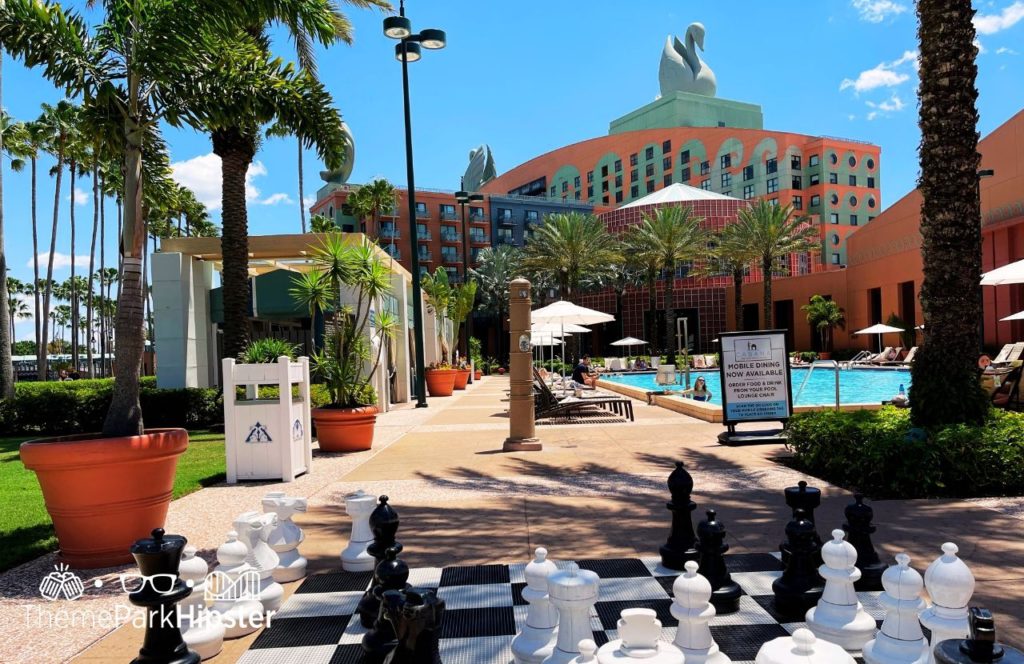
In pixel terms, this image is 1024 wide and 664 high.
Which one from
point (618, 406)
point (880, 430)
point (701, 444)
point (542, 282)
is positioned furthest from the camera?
point (542, 282)

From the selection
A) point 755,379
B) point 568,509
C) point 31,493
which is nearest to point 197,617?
point 568,509

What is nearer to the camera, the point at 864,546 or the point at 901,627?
the point at 901,627

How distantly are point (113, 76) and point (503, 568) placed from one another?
5.42 m

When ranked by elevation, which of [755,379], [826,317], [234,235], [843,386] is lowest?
[843,386]

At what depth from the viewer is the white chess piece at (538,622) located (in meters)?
2.57

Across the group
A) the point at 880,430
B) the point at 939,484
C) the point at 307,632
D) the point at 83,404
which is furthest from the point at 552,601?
the point at 83,404

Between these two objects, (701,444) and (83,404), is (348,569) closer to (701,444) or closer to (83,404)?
(701,444)

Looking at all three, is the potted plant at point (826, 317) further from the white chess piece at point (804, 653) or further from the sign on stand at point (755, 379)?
the white chess piece at point (804, 653)

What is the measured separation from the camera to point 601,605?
3.35 metres

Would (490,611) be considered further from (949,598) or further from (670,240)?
(670,240)

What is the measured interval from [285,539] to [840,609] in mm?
2884

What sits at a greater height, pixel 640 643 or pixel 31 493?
pixel 640 643

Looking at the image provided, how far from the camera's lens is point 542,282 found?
53125mm

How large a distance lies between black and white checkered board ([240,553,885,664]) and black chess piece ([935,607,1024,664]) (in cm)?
112
